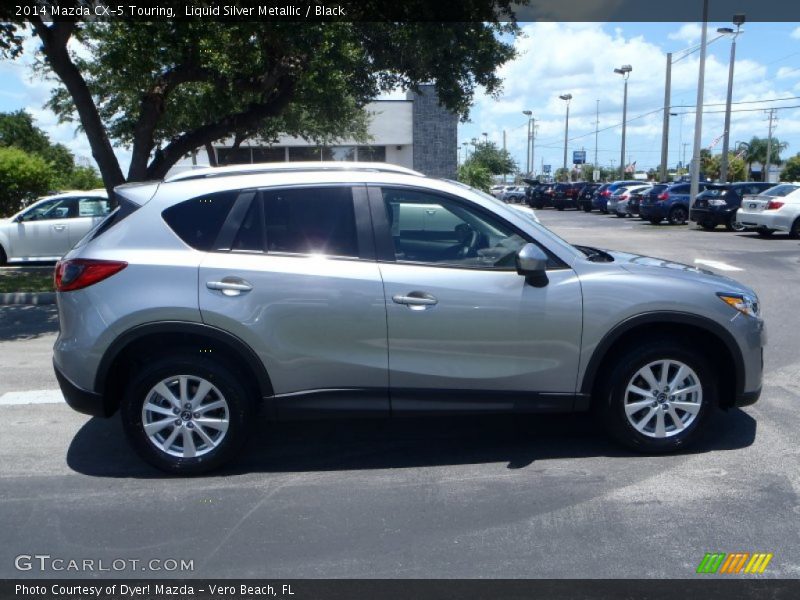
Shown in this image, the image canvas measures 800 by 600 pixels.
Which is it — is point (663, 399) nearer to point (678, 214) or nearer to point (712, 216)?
point (712, 216)

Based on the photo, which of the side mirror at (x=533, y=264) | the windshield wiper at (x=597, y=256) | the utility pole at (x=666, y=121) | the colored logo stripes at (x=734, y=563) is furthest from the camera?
the utility pole at (x=666, y=121)

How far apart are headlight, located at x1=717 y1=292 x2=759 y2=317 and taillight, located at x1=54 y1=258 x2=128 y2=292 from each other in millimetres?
3821

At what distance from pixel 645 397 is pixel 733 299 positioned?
34.0 inches

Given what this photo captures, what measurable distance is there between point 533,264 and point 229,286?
186 cm

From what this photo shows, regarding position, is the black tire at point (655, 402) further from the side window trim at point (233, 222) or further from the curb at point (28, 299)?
the curb at point (28, 299)

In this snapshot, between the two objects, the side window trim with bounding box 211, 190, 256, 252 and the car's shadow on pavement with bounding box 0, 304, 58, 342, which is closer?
the side window trim with bounding box 211, 190, 256, 252

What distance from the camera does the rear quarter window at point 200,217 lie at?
201 inches

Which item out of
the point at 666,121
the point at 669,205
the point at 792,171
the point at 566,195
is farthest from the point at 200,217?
the point at 792,171

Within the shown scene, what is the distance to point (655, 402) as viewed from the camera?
5.24 meters

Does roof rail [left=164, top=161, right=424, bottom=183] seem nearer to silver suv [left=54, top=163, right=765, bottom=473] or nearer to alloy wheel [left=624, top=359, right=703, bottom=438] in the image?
silver suv [left=54, top=163, right=765, bottom=473]

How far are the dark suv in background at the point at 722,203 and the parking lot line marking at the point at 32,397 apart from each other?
21.8m

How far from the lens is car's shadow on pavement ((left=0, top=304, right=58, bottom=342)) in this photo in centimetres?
996

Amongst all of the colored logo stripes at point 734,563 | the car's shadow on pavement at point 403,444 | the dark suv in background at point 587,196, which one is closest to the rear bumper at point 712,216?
the dark suv in background at point 587,196
